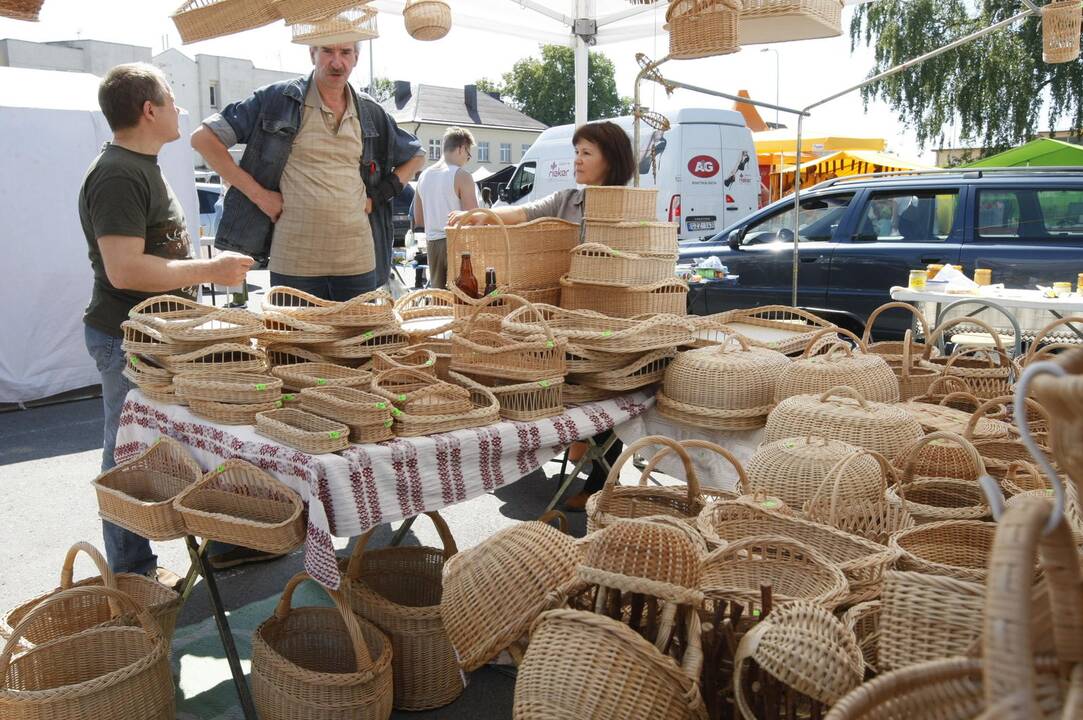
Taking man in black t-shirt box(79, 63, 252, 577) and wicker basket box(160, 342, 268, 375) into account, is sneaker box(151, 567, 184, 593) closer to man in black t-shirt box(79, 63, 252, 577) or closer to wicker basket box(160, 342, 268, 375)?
man in black t-shirt box(79, 63, 252, 577)

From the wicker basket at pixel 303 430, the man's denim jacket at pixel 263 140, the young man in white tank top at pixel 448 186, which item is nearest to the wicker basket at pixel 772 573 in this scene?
the wicker basket at pixel 303 430

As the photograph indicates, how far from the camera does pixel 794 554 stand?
181cm

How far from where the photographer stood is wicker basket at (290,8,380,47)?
128 inches

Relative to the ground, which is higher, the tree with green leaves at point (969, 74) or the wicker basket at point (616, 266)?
the tree with green leaves at point (969, 74)

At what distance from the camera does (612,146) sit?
11.9ft

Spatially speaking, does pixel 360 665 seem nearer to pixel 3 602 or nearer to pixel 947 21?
pixel 3 602

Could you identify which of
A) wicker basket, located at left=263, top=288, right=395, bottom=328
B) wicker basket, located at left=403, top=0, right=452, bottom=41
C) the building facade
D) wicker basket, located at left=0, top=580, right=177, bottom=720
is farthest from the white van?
the building facade

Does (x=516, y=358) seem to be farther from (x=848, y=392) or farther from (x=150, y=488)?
(x=150, y=488)

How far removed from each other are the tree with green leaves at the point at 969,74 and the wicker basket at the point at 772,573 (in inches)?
677

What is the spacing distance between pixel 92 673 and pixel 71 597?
22 centimetres

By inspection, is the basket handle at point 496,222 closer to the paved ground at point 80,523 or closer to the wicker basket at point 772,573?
the paved ground at point 80,523

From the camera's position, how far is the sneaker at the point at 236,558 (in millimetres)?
3311

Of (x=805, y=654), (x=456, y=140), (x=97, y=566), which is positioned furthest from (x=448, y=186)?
(x=805, y=654)

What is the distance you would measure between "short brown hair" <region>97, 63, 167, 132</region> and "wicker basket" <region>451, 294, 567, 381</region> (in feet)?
3.84
